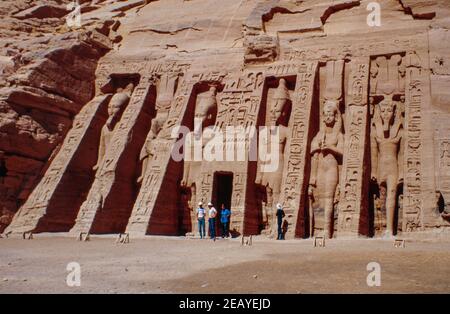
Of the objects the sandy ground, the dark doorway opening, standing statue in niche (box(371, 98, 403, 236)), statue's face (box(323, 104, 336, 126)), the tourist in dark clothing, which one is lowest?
the sandy ground

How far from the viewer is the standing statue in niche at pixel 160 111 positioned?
1608 cm

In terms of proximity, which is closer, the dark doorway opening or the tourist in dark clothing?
the tourist in dark clothing

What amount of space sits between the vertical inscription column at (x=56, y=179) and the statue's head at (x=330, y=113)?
26.5 feet

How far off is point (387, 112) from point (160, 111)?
7.49 meters

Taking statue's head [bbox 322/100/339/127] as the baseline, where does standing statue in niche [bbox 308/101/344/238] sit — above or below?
below

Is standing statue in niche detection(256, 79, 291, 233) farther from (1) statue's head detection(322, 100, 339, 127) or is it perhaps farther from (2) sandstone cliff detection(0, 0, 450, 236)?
(2) sandstone cliff detection(0, 0, 450, 236)

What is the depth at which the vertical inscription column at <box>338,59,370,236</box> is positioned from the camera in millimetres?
12641

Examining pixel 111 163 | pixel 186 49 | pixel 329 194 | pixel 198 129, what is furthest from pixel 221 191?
pixel 186 49

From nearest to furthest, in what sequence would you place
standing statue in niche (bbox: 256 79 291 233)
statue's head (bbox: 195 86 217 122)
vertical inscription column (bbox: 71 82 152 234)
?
standing statue in niche (bbox: 256 79 291 233), vertical inscription column (bbox: 71 82 152 234), statue's head (bbox: 195 86 217 122)

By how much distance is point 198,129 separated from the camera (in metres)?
15.6

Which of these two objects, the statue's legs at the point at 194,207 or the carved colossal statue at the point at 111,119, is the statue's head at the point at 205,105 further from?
the carved colossal statue at the point at 111,119

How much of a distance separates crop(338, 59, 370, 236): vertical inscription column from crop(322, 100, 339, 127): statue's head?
1.18 ft

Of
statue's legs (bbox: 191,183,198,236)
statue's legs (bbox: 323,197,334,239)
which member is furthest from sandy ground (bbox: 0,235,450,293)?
statue's legs (bbox: 191,183,198,236)

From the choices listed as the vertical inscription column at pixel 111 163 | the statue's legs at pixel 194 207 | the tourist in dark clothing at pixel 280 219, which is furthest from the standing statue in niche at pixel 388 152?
the vertical inscription column at pixel 111 163
